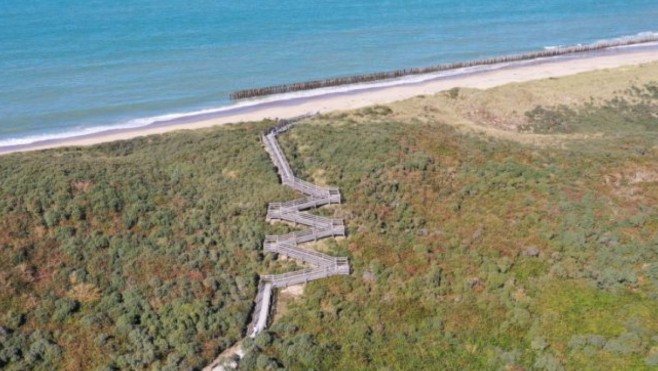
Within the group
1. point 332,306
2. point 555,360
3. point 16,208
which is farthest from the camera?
point 16,208

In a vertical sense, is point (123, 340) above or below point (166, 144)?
below

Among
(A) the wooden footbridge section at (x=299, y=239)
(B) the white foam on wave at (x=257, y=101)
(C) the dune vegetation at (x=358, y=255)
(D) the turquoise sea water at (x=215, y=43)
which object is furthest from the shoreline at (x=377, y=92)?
(A) the wooden footbridge section at (x=299, y=239)

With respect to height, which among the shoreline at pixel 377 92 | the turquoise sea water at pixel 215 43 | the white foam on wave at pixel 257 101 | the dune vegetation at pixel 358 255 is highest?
the turquoise sea water at pixel 215 43

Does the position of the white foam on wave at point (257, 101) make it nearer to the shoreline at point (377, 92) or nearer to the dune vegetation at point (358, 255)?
the shoreline at point (377, 92)

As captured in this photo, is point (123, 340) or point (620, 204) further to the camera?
point (620, 204)

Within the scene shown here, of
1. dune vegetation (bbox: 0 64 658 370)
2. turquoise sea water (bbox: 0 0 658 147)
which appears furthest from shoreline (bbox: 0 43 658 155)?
dune vegetation (bbox: 0 64 658 370)

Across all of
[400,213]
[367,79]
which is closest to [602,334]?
[400,213]

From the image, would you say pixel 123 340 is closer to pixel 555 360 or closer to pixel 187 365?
pixel 187 365
